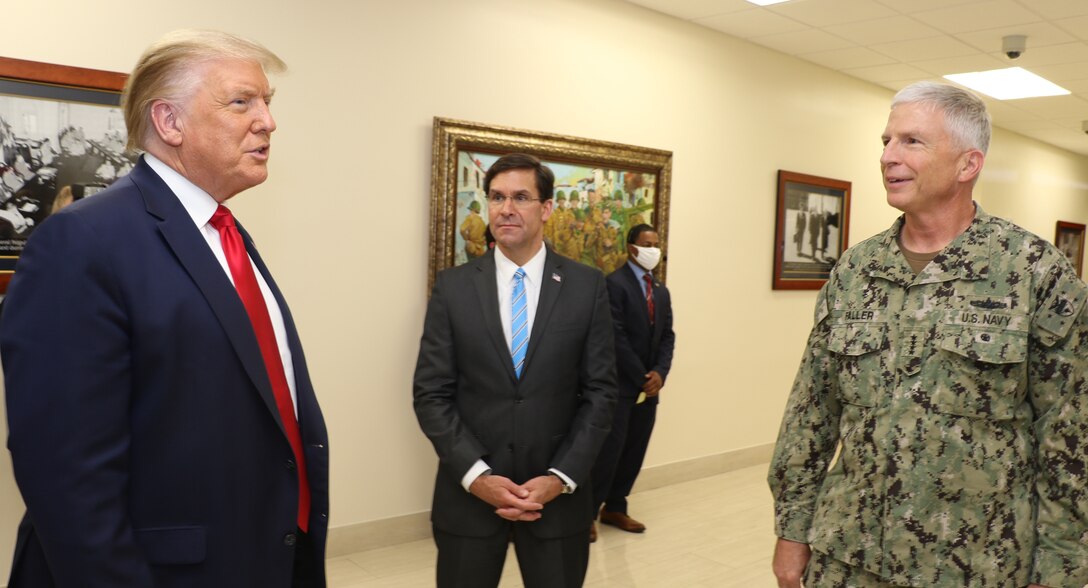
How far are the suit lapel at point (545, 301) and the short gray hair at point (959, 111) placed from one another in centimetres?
117

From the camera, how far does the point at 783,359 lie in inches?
274

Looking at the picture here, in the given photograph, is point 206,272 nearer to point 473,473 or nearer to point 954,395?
point 473,473

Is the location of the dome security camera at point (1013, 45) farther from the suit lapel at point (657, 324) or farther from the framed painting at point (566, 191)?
the suit lapel at point (657, 324)

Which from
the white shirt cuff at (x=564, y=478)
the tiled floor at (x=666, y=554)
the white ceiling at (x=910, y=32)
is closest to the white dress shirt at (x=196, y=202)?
the white shirt cuff at (x=564, y=478)

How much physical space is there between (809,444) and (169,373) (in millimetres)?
1398

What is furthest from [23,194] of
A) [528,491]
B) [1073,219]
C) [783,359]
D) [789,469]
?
[1073,219]

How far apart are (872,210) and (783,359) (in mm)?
1880

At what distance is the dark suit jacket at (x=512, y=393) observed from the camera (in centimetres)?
248

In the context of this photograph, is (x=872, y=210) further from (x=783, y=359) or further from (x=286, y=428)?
(x=286, y=428)

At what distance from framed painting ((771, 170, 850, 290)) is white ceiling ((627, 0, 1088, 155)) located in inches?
40.0

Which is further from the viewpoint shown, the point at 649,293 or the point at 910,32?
the point at 910,32

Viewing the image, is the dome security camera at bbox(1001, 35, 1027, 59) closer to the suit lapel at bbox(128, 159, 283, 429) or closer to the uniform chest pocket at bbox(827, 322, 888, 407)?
the uniform chest pocket at bbox(827, 322, 888, 407)

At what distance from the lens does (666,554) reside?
4.41 m

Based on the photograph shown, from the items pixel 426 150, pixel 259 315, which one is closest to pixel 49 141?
pixel 426 150
